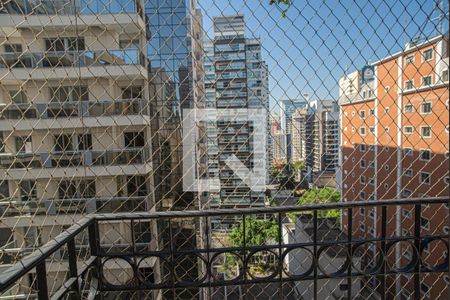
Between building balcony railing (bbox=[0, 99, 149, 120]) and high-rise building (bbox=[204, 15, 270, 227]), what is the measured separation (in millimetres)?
377

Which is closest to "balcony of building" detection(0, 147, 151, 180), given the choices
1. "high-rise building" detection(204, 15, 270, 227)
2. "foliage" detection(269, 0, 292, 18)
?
"high-rise building" detection(204, 15, 270, 227)

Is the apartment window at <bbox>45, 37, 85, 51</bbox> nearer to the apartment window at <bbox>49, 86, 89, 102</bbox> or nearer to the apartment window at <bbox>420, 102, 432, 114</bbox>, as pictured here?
the apartment window at <bbox>49, 86, 89, 102</bbox>

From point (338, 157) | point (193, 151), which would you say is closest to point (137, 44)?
point (193, 151)

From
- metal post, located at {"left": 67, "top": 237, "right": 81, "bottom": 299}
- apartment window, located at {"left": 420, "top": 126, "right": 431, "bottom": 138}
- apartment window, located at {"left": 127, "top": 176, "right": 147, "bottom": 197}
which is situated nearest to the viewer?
metal post, located at {"left": 67, "top": 237, "right": 81, "bottom": 299}

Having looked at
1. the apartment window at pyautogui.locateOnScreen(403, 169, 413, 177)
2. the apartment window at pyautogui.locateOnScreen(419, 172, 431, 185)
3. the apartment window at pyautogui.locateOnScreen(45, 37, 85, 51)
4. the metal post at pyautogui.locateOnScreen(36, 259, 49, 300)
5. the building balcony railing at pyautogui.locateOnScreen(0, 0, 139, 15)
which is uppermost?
the building balcony railing at pyautogui.locateOnScreen(0, 0, 139, 15)

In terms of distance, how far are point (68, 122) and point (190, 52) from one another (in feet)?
2.19

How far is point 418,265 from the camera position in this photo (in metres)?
1.16

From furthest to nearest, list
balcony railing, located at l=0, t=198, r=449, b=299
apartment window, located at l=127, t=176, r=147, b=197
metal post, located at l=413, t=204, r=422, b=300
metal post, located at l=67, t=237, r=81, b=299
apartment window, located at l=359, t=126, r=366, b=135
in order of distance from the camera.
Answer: apartment window, located at l=127, t=176, r=147, b=197, apartment window, located at l=359, t=126, r=366, b=135, metal post, located at l=413, t=204, r=422, b=300, balcony railing, located at l=0, t=198, r=449, b=299, metal post, located at l=67, t=237, r=81, b=299

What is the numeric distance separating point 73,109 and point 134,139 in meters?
0.32

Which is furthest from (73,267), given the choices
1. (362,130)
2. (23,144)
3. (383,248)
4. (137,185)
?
(362,130)

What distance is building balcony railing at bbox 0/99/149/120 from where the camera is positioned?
3.95 ft

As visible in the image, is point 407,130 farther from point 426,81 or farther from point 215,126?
point 215,126

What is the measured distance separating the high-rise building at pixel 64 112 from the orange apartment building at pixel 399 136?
1.07 meters

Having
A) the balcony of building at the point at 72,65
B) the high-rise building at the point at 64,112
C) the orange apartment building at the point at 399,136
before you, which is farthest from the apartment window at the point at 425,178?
the balcony of building at the point at 72,65
